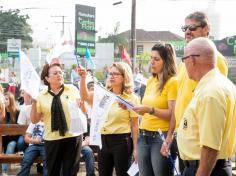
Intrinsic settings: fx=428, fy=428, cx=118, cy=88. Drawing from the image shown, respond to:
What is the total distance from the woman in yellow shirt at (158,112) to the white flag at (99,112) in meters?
0.41

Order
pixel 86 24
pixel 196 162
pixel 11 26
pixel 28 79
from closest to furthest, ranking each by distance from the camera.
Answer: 1. pixel 196 162
2. pixel 28 79
3. pixel 86 24
4. pixel 11 26

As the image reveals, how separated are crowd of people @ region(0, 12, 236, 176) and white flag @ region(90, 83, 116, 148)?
156 millimetres

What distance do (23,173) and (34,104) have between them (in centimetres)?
176

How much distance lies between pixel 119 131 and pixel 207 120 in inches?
Answer: 76.9

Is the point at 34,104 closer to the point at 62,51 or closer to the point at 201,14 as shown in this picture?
the point at 62,51

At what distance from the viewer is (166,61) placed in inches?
169

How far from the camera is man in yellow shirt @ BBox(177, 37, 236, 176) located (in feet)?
9.16

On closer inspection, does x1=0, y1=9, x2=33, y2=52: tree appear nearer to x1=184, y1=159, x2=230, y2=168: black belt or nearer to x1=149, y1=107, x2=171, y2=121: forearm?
x1=149, y1=107, x2=171, y2=121: forearm

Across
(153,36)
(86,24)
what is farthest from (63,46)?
(153,36)

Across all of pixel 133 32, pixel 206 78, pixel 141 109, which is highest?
pixel 133 32

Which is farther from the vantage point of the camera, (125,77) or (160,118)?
(125,77)

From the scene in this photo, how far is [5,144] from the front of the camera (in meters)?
7.59

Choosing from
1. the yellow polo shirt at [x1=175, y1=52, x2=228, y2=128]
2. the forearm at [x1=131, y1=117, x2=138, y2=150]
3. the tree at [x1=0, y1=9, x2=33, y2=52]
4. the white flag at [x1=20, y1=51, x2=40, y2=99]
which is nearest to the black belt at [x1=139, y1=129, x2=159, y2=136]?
the forearm at [x1=131, y1=117, x2=138, y2=150]

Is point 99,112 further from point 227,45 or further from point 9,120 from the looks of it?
point 227,45
